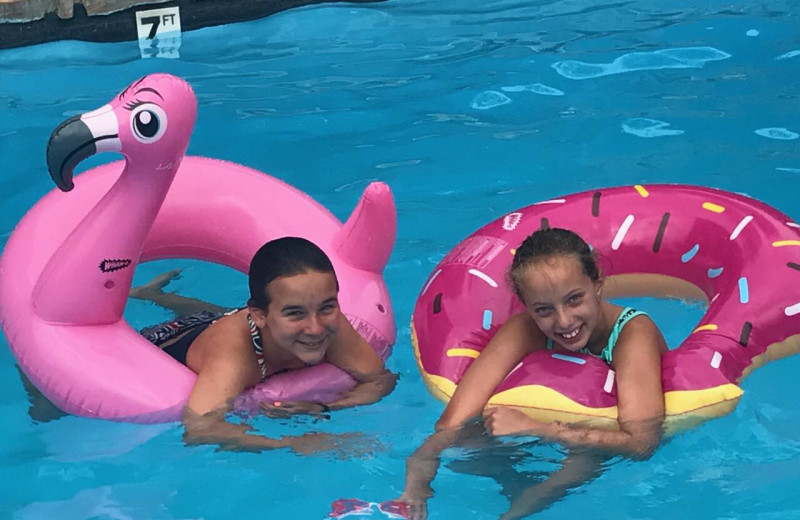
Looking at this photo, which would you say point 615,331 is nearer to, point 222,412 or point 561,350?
point 561,350

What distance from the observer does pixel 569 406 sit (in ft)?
10.6

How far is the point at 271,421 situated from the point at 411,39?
407 cm

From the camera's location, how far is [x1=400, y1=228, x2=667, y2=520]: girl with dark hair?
321 centimetres

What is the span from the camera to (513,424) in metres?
3.24

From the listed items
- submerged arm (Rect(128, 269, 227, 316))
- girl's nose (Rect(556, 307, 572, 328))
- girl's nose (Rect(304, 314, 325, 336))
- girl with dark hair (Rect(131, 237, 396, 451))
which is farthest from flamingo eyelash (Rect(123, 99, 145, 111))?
girl's nose (Rect(556, 307, 572, 328))

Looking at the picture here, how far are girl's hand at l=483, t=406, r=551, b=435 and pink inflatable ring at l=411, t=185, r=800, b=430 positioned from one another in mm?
26

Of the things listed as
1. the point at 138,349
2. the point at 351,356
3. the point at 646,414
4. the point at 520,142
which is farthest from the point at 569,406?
the point at 520,142

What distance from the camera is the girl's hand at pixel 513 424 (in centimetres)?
324

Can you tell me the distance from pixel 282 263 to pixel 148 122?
55 cm

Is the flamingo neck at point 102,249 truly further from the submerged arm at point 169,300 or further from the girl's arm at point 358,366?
the submerged arm at point 169,300

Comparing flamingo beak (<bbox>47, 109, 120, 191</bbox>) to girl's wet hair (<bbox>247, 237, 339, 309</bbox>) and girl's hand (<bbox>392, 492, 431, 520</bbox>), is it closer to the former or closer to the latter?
girl's wet hair (<bbox>247, 237, 339, 309</bbox>)

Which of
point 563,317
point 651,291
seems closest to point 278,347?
point 563,317

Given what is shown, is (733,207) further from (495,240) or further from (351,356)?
(351,356)

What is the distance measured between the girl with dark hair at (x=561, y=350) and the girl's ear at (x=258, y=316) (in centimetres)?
57
